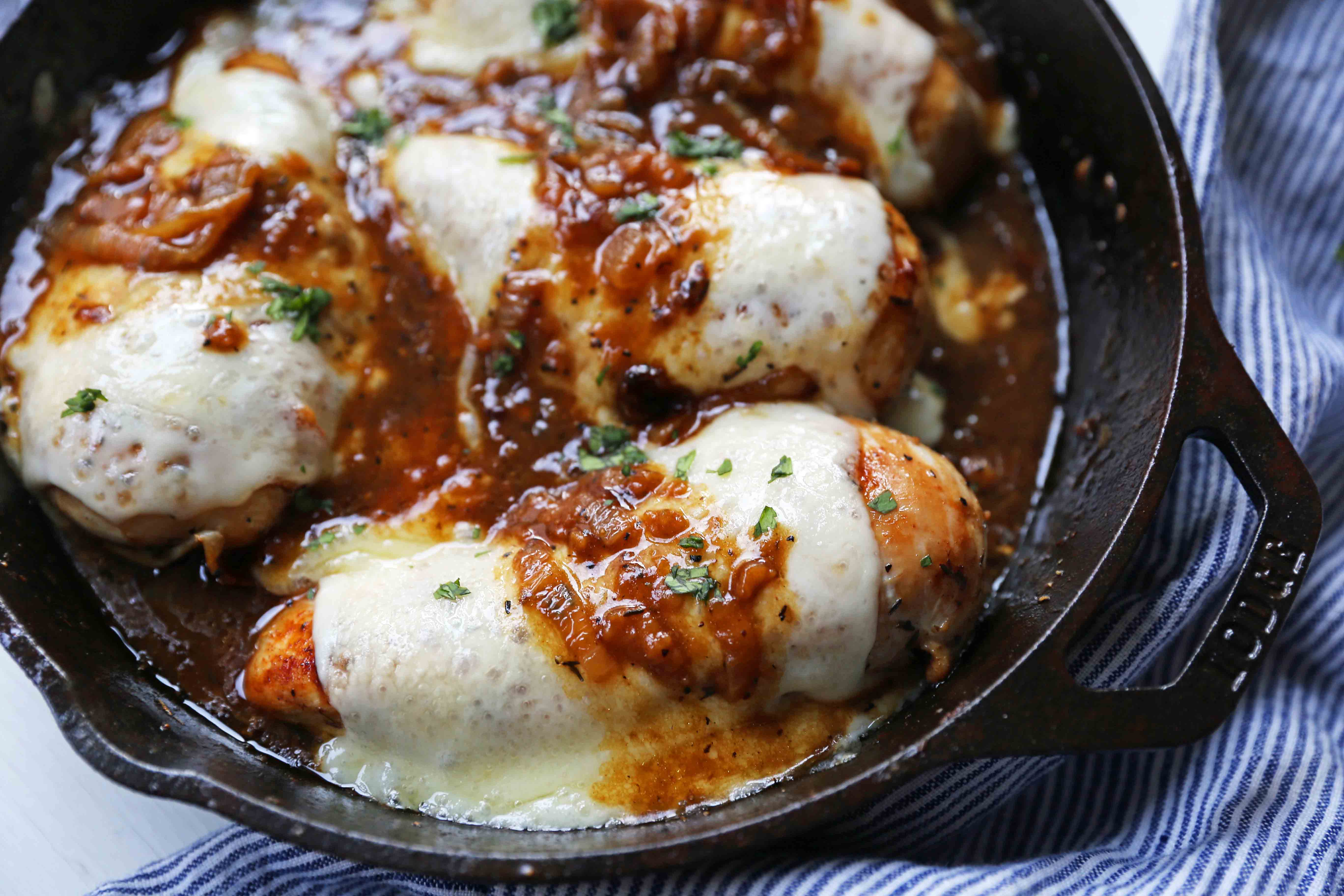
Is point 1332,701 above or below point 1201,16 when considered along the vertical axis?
below

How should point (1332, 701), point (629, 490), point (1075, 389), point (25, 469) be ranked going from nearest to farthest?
point (629, 490), point (25, 469), point (1332, 701), point (1075, 389)

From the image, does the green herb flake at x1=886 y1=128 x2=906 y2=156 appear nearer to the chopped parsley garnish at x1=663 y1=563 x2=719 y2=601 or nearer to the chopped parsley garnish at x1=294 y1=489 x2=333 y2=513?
the chopped parsley garnish at x1=663 y1=563 x2=719 y2=601

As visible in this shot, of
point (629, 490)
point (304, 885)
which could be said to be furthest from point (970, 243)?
point (304, 885)

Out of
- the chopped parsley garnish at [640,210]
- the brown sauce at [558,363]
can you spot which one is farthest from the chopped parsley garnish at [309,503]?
the chopped parsley garnish at [640,210]

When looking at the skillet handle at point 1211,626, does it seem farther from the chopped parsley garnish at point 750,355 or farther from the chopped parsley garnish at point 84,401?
the chopped parsley garnish at point 84,401

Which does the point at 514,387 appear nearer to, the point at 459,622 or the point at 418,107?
the point at 459,622

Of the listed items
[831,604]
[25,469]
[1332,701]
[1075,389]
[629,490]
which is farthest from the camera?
[1075,389]

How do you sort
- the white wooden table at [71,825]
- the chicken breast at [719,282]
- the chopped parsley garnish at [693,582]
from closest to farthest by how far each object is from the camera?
the chopped parsley garnish at [693,582]
the chicken breast at [719,282]
the white wooden table at [71,825]
